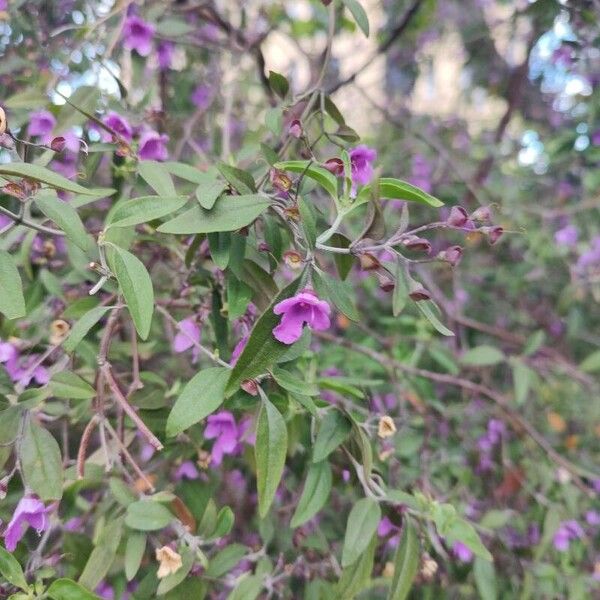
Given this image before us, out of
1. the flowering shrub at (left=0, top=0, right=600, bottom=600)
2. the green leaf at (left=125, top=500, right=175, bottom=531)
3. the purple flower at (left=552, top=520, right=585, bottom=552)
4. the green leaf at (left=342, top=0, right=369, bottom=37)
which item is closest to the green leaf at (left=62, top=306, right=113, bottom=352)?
the flowering shrub at (left=0, top=0, right=600, bottom=600)

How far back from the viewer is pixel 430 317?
0.72 metres

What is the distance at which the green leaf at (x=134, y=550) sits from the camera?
0.83 metres

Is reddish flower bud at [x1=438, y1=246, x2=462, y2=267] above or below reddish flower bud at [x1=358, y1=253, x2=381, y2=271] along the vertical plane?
above

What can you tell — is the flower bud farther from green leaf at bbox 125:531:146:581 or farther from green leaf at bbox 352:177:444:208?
green leaf at bbox 125:531:146:581

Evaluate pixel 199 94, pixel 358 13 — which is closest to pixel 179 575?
pixel 358 13

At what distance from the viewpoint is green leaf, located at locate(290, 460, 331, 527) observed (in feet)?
2.93

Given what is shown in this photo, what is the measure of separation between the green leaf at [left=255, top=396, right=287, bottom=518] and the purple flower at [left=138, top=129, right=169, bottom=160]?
0.50 metres

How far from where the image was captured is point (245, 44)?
1.63 metres

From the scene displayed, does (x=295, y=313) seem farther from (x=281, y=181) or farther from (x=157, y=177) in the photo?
(x=157, y=177)

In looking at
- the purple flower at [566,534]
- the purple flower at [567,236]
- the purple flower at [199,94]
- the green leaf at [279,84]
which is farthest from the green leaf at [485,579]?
the purple flower at [199,94]

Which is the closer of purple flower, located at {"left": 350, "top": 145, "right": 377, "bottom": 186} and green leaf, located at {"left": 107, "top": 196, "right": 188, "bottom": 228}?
green leaf, located at {"left": 107, "top": 196, "right": 188, "bottom": 228}

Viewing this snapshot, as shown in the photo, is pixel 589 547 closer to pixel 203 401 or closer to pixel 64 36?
pixel 203 401

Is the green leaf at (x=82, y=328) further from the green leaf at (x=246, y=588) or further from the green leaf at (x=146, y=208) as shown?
the green leaf at (x=246, y=588)

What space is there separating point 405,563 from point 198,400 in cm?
37
